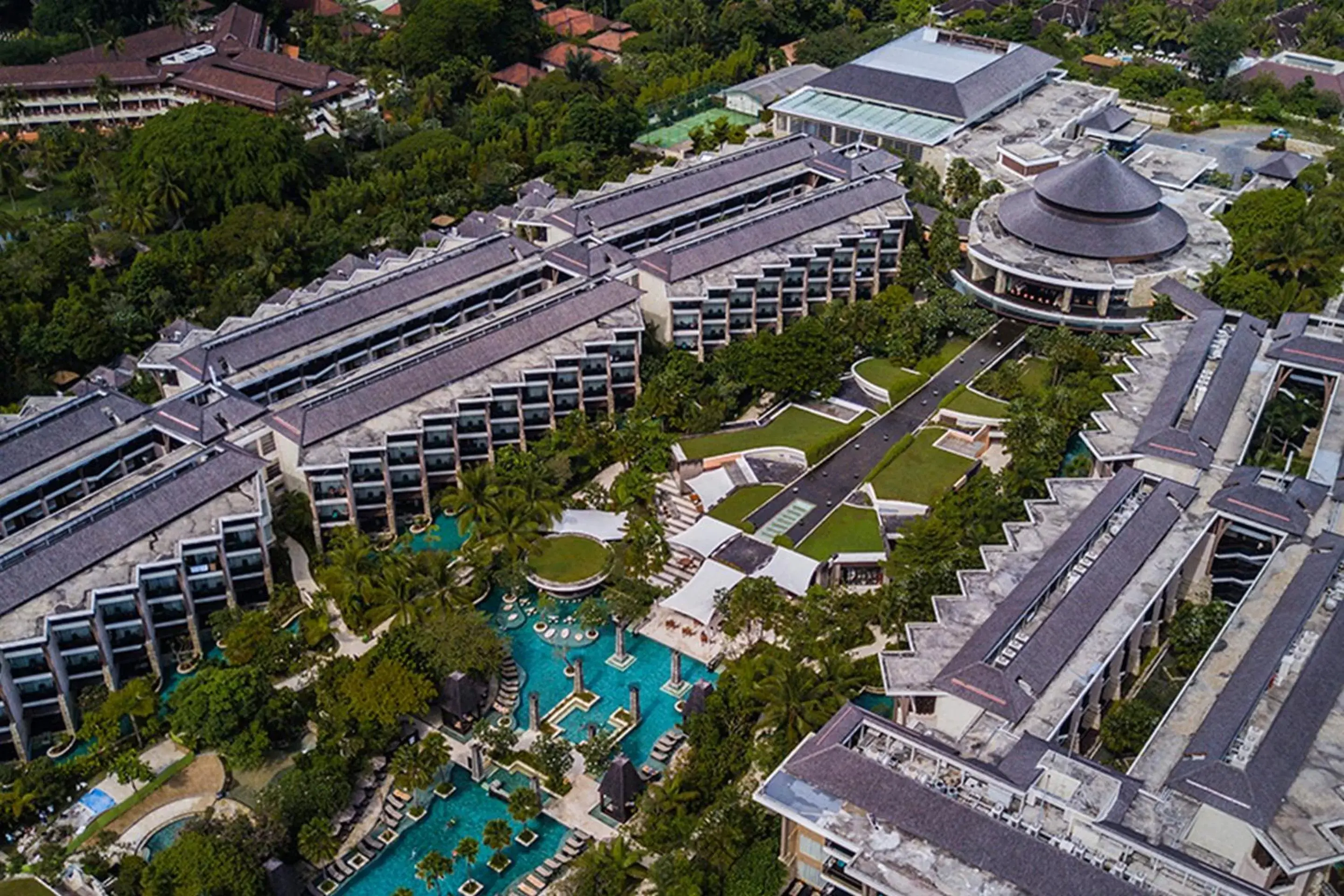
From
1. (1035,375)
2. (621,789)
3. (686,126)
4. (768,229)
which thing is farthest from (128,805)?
(686,126)

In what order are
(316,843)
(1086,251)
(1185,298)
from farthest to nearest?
(1086,251) < (1185,298) < (316,843)

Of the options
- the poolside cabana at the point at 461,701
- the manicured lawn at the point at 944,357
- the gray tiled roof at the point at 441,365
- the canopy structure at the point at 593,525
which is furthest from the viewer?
the manicured lawn at the point at 944,357

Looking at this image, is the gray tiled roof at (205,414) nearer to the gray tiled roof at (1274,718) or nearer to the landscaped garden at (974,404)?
the landscaped garden at (974,404)

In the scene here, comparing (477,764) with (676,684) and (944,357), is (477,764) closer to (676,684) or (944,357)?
(676,684)

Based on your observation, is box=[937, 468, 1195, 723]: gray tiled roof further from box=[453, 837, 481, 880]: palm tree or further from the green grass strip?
the green grass strip

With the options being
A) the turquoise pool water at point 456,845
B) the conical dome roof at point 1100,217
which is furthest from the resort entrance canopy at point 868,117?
the turquoise pool water at point 456,845

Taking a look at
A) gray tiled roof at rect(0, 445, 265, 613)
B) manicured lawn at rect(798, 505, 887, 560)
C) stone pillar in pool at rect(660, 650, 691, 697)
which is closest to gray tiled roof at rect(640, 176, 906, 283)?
manicured lawn at rect(798, 505, 887, 560)

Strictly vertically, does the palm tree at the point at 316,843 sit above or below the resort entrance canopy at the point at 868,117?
below
